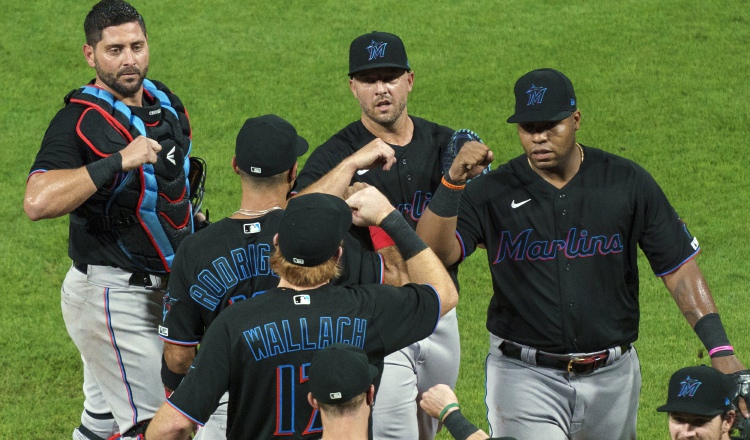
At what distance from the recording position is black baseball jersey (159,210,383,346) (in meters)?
4.57

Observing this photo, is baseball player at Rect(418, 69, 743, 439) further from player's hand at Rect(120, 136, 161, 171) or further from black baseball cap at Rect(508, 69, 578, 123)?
player's hand at Rect(120, 136, 161, 171)

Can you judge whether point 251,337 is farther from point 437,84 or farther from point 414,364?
point 437,84

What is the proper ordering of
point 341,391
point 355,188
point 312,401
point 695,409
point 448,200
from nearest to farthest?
point 341,391
point 312,401
point 695,409
point 355,188
point 448,200

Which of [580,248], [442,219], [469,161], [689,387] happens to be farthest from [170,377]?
[689,387]

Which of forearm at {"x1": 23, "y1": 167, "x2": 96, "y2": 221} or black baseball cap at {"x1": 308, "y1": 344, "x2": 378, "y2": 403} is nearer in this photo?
black baseball cap at {"x1": 308, "y1": 344, "x2": 378, "y2": 403}

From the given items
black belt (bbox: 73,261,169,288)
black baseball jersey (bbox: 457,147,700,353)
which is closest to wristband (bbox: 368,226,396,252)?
black baseball jersey (bbox: 457,147,700,353)

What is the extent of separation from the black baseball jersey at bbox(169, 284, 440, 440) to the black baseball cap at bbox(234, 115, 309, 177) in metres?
0.65

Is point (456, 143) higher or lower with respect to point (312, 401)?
higher

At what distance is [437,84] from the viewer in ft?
39.9

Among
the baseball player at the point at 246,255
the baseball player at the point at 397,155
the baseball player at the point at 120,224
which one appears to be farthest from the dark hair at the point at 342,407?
the baseball player at the point at 120,224

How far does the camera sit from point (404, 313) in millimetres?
4328

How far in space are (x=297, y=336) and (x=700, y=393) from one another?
1565mm

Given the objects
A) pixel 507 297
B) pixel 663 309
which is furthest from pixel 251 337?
pixel 663 309

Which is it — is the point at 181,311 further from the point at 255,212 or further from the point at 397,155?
the point at 397,155
